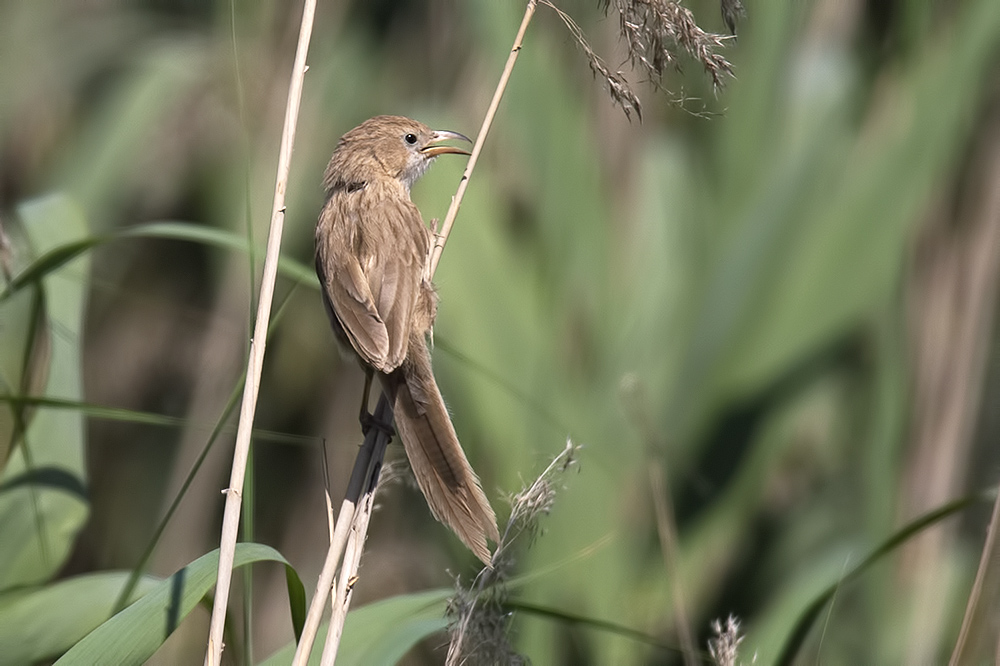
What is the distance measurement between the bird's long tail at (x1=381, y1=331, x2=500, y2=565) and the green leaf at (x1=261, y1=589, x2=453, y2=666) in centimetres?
17

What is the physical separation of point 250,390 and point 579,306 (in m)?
1.83

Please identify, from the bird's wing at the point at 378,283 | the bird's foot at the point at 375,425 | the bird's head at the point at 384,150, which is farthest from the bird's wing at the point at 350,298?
the bird's head at the point at 384,150

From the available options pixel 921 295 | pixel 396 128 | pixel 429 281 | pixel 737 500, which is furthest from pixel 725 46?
pixel 921 295

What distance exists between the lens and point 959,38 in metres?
2.87

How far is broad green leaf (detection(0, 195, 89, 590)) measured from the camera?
2.30m

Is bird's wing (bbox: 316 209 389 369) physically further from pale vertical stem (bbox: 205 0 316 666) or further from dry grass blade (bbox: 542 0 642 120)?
dry grass blade (bbox: 542 0 642 120)

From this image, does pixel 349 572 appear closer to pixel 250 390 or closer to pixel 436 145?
pixel 250 390

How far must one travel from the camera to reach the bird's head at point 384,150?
260 cm

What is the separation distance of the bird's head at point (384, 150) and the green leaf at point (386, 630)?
1.13 metres

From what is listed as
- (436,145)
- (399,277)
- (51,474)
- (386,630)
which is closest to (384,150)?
(436,145)

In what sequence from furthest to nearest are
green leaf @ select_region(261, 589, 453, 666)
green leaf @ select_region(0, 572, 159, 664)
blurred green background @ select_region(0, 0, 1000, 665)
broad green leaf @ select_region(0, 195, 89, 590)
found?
blurred green background @ select_region(0, 0, 1000, 665)
broad green leaf @ select_region(0, 195, 89, 590)
green leaf @ select_region(0, 572, 159, 664)
green leaf @ select_region(261, 589, 453, 666)

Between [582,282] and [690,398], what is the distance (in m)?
0.50

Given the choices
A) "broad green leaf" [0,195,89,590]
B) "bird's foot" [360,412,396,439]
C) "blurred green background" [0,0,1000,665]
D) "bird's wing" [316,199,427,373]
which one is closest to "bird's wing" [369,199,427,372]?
"bird's wing" [316,199,427,373]

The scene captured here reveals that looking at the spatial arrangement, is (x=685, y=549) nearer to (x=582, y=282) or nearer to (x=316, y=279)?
(x=582, y=282)
